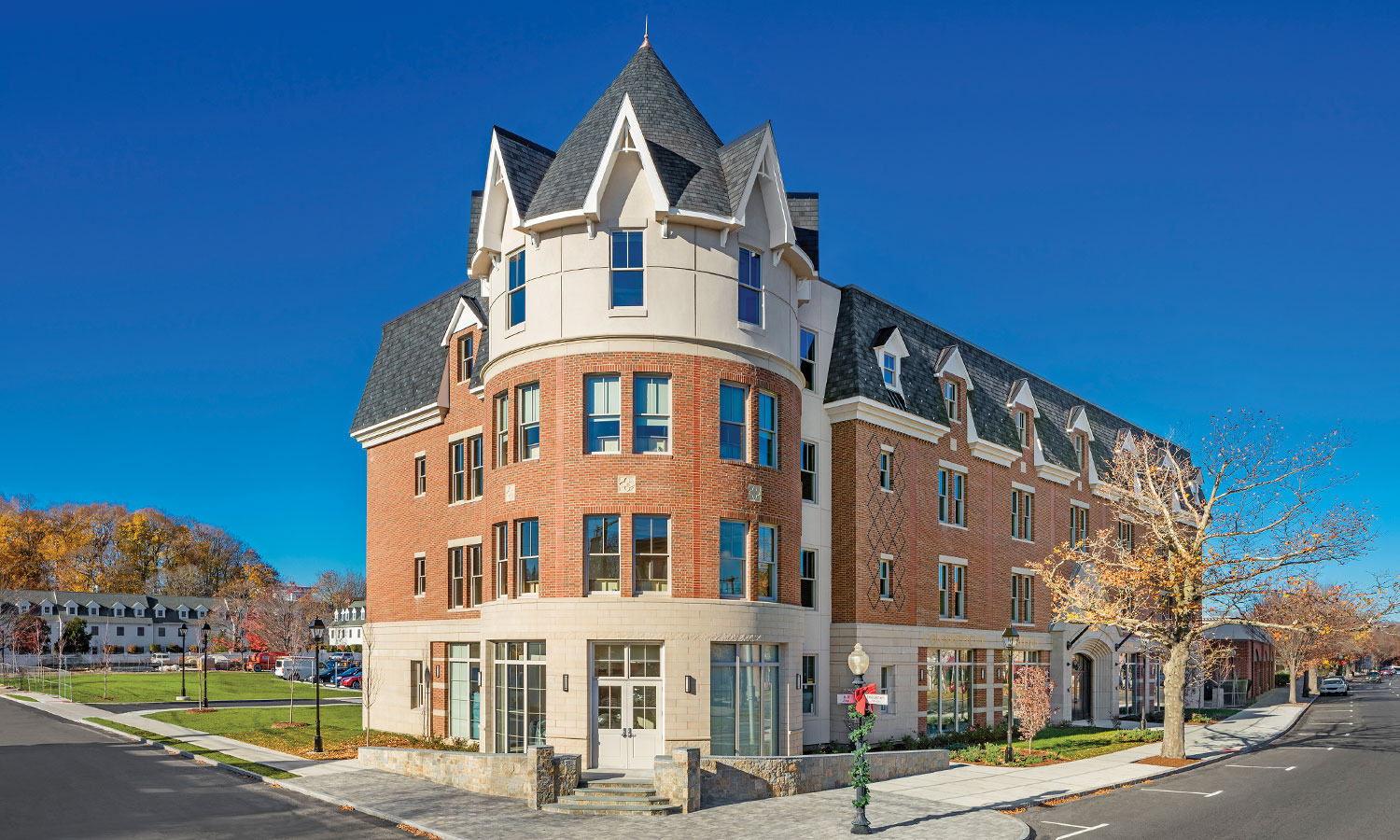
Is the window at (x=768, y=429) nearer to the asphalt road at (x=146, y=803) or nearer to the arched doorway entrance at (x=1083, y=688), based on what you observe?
the asphalt road at (x=146, y=803)

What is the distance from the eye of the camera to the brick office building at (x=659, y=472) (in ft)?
83.5

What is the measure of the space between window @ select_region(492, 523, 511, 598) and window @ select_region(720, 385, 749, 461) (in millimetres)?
6241

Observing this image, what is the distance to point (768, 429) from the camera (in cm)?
2786

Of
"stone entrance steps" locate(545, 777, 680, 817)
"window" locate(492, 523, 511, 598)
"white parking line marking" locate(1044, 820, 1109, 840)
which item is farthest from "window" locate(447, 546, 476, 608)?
"white parking line marking" locate(1044, 820, 1109, 840)

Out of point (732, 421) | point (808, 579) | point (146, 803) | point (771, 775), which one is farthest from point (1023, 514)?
point (146, 803)

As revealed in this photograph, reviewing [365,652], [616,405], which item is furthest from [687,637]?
A: [365,652]

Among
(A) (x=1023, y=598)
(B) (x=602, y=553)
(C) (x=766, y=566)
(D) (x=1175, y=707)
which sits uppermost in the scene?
(B) (x=602, y=553)

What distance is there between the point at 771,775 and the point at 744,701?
7.98ft

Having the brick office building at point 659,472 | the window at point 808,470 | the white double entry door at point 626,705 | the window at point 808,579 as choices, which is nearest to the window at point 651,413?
the brick office building at point 659,472

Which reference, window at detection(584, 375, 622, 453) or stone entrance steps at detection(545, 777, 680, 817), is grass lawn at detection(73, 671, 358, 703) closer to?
window at detection(584, 375, 622, 453)

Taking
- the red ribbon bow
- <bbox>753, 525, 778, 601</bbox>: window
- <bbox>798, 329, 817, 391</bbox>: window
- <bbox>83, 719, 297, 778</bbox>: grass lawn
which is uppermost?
<bbox>798, 329, 817, 391</bbox>: window

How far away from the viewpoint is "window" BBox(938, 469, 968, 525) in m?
37.4

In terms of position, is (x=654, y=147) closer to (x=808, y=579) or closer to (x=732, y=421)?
(x=732, y=421)

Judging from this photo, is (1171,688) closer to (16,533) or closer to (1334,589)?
(1334,589)
